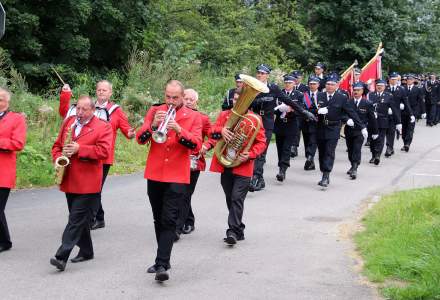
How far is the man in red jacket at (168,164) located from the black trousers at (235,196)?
1535 mm

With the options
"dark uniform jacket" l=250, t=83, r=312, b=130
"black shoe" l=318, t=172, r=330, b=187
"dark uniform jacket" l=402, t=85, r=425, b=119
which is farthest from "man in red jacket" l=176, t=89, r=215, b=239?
"dark uniform jacket" l=402, t=85, r=425, b=119

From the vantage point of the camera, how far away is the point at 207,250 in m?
8.17

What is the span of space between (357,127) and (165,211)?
25.2 feet

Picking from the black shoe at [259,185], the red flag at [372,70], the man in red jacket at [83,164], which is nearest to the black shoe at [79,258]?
the man in red jacket at [83,164]

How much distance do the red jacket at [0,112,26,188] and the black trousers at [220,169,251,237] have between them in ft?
7.94

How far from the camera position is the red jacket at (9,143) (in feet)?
25.0

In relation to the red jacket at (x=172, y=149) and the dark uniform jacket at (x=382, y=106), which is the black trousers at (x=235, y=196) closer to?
the red jacket at (x=172, y=149)

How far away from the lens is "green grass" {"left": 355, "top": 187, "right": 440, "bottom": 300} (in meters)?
6.50

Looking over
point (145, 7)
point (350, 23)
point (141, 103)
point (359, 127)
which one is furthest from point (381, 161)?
point (350, 23)

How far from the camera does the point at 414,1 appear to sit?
37.2m

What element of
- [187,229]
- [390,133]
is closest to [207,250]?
[187,229]

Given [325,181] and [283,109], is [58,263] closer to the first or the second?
[325,181]

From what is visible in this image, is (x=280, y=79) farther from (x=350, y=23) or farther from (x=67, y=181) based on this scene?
(x=67, y=181)

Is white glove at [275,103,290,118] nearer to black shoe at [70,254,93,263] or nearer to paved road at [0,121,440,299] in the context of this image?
paved road at [0,121,440,299]
